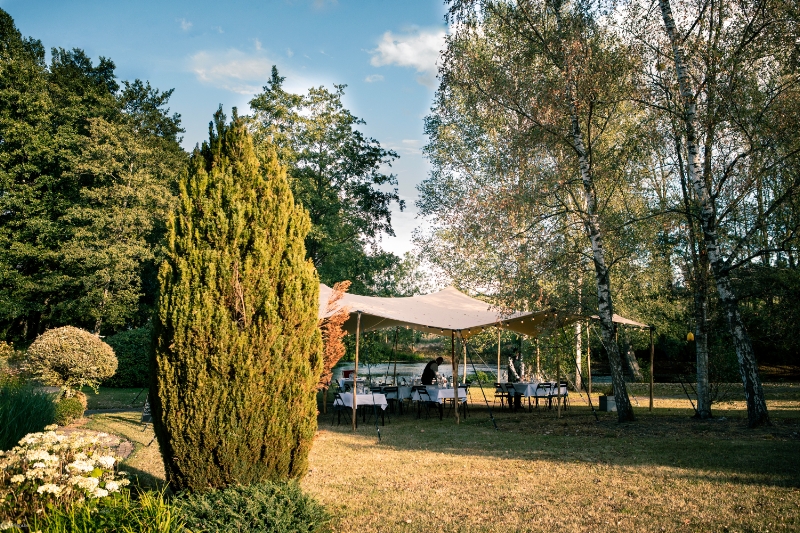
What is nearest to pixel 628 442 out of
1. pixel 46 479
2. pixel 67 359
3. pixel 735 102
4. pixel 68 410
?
pixel 735 102

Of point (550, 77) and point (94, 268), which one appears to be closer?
point (550, 77)

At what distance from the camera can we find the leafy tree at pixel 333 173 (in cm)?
2142

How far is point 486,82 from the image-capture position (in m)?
10.1

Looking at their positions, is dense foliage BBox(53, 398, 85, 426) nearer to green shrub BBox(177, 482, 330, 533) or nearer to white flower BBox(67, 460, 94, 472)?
white flower BBox(67, 460, 94, 472)

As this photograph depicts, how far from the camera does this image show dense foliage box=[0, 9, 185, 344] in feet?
64.5

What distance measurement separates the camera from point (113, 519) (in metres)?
3.10

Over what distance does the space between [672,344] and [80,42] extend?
31548mm

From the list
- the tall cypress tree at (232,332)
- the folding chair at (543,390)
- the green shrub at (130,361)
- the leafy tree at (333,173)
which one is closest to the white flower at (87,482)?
the tall cypress tree at (232,332)

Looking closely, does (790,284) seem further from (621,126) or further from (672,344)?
(672,344)

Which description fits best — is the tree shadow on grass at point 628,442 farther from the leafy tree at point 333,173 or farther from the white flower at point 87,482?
the leafy tree at point 333,173

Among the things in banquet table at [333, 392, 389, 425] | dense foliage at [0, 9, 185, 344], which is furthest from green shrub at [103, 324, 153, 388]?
banquet table at [333, 392, 389, 425]

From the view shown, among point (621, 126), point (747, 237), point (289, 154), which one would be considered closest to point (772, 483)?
point (747, 237)

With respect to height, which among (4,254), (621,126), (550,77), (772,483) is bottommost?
(772,483)

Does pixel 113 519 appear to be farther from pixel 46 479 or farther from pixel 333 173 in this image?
pixel 333 173
